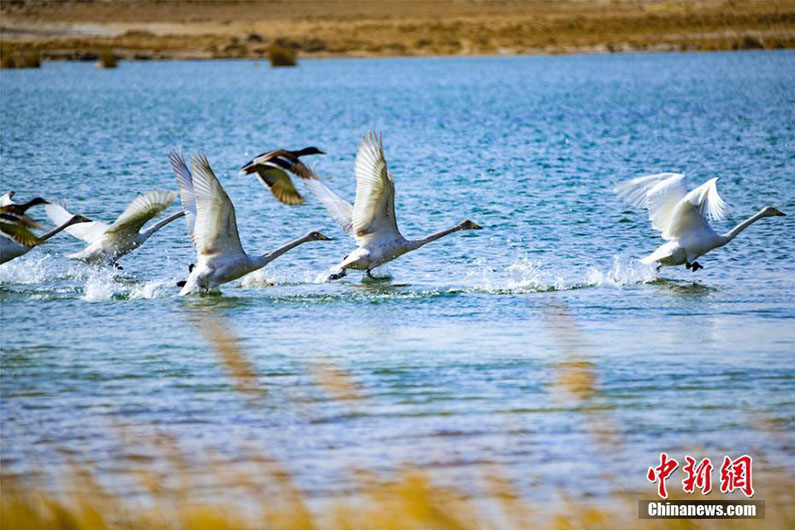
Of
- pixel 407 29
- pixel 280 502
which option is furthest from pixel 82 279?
pixel 407 29

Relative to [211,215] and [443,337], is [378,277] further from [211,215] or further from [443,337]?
[443,337]

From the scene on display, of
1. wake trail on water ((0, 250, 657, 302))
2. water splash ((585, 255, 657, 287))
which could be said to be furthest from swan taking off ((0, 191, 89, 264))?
water splash ((585, 255, 657, 287))

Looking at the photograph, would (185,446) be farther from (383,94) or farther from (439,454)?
(383,94)

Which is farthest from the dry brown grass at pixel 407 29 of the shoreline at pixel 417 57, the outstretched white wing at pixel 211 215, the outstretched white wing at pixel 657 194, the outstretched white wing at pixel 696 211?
the outstretched white wing at pixel 211 215

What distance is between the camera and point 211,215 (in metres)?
14.5

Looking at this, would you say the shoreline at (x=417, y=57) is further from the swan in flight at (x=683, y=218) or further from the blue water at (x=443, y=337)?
the swan in flight at (x=683, y=218)

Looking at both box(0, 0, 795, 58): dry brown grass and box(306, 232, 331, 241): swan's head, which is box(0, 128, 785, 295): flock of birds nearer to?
box(306, 232, 331, 241): swan's head

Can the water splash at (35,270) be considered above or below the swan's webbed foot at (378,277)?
above

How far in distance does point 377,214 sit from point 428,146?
20.8 m

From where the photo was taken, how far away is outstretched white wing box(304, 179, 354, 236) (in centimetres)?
1667

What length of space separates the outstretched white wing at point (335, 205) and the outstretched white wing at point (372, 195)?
68cm

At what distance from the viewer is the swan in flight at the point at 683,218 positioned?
608 inches

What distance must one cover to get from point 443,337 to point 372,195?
9.89 ft

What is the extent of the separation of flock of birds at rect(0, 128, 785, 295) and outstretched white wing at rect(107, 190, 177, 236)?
12 mm
